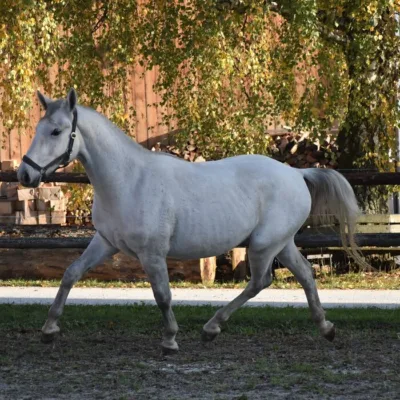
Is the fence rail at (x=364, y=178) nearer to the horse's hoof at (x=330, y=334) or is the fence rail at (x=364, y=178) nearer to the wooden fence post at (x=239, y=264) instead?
the wooden fence post at (x=239, y=264)

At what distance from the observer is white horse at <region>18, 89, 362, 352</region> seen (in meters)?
6.13

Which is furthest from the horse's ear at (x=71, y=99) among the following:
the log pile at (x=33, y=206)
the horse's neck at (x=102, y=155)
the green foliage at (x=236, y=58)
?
the log pile at (x=33, y=206)

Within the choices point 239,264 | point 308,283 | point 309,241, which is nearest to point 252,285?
point 308,283

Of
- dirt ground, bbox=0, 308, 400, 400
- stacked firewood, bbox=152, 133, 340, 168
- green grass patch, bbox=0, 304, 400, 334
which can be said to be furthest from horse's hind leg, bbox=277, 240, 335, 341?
stacked firewood, bbox=152, 133, 340, 168

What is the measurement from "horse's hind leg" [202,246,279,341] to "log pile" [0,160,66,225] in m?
8.50

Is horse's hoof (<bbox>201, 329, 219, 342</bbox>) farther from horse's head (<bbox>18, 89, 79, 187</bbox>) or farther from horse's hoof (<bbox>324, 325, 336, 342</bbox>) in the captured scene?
horse's head (<bbox>18, 89, 79, 187</bbox>)

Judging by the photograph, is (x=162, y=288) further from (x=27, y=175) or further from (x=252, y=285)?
(x=27, y=175)

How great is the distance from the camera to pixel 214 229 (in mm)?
6469

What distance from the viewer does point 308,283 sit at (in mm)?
6840

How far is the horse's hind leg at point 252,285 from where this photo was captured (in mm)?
6625

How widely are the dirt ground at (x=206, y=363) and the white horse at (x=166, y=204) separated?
0.77ft

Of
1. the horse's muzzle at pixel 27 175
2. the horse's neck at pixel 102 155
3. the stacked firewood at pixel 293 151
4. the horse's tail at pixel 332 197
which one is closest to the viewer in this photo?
the horse's muzzle at pixel 27 175

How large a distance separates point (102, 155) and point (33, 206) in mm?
9293

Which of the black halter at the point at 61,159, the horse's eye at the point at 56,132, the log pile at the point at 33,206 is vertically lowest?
the log pile at the point at 33,206
